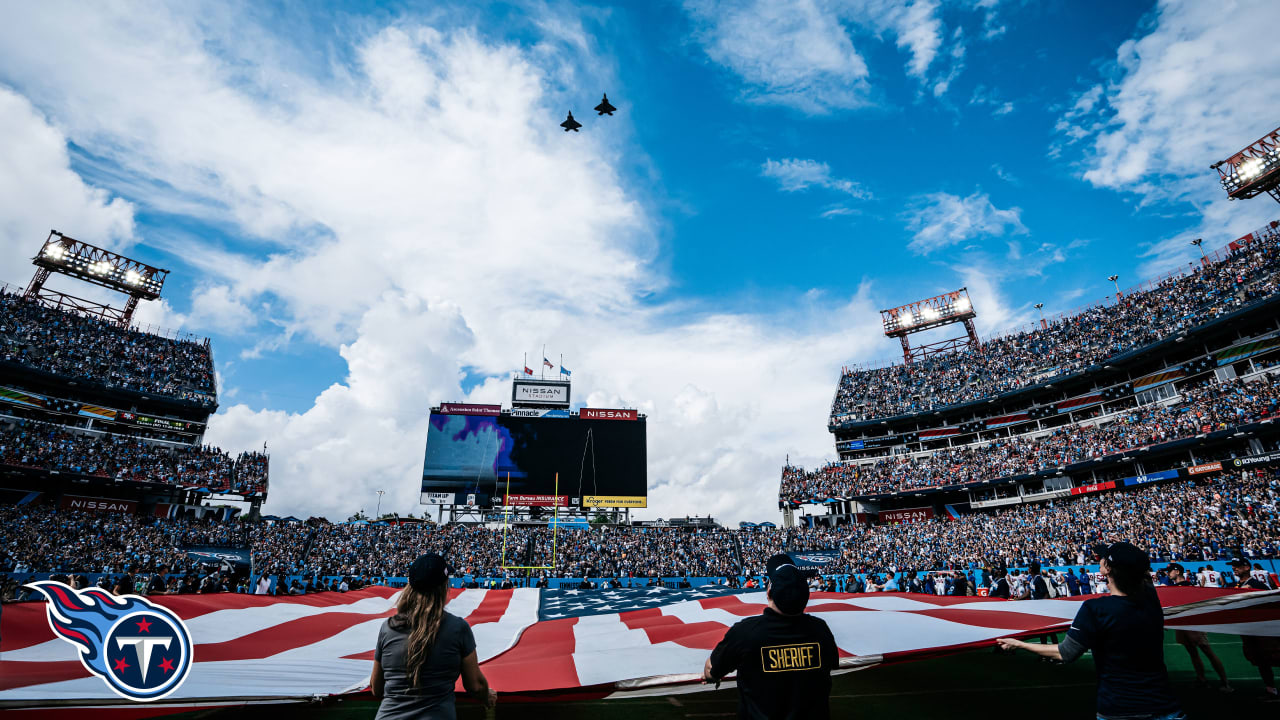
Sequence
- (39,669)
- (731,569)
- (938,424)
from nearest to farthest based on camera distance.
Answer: (39,669), (731,569), (938,424)

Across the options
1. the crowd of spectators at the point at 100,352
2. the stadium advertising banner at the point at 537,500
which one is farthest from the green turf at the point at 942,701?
the crowd of spectators at the point at 100,352

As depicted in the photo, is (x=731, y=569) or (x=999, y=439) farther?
(x=999, y=439)

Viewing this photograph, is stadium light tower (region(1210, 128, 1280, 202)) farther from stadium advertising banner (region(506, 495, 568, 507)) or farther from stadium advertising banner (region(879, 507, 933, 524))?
stadium advertising banner (region(506, 495, 568, 507))

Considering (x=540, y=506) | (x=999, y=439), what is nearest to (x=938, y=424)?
(x=999, y=439)

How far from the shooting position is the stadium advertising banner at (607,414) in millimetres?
46875

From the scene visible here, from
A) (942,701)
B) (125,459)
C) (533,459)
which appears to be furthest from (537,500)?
(942,701)

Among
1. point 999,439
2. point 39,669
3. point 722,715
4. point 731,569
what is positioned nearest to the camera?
point 39,669

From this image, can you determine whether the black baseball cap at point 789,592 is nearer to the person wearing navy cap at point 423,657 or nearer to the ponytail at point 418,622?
the person wearing navy cap at point 423,657

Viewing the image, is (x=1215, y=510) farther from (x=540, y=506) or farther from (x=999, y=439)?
(x=540, y=506)

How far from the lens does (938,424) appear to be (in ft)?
178

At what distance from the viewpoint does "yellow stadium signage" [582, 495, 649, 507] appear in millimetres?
44250

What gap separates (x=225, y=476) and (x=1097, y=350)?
6976 cm

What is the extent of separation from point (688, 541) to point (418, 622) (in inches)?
1736

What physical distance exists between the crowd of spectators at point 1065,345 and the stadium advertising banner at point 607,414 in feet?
78.4
